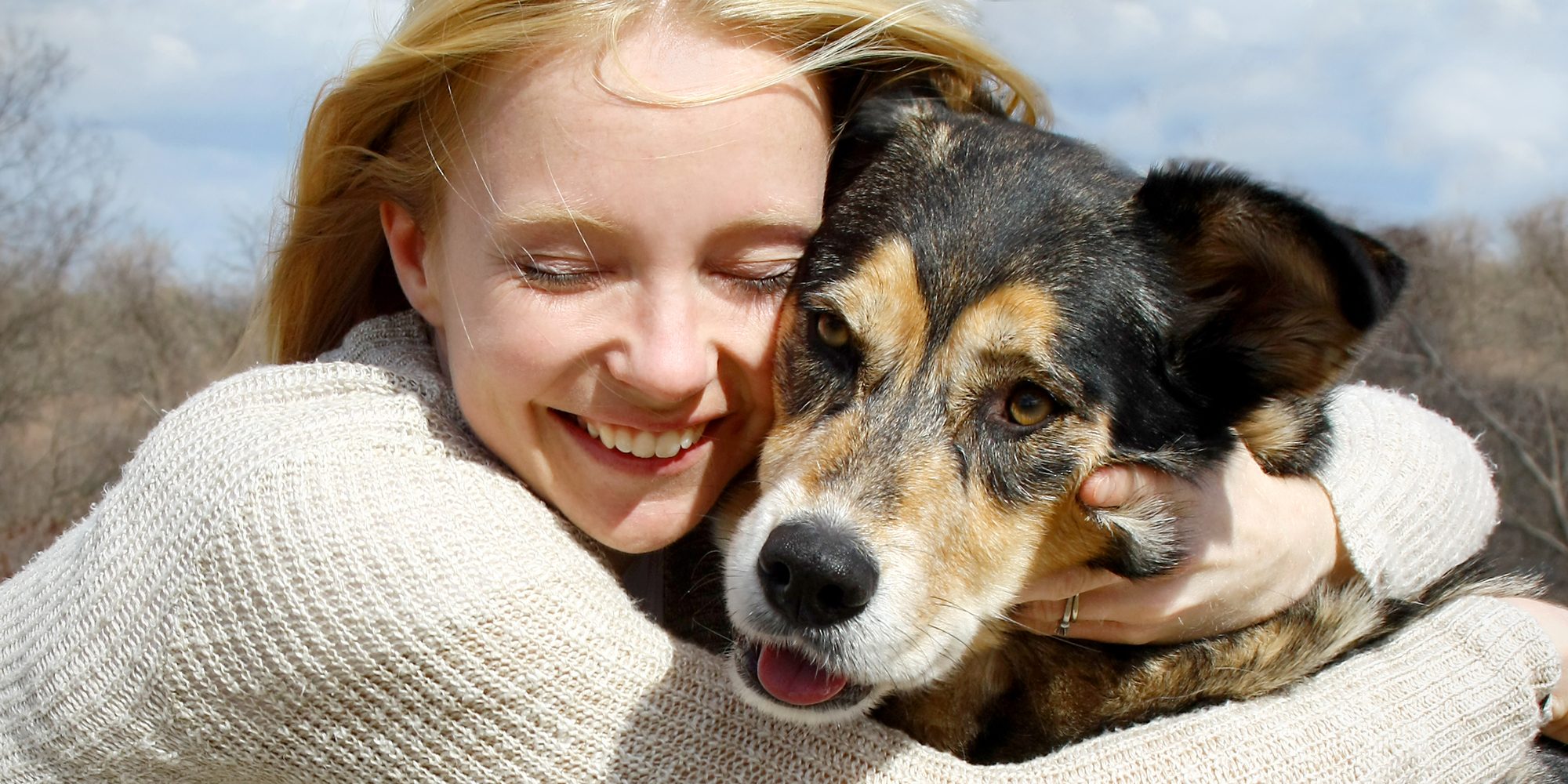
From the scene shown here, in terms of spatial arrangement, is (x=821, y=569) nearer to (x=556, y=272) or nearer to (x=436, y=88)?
(x=556, y=272)

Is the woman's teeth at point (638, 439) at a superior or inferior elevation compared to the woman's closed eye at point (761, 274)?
inferior

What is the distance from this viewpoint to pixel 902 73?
326cm

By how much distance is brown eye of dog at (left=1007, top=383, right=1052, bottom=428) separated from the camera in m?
2.65

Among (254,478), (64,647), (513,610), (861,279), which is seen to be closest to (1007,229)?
(861,279)

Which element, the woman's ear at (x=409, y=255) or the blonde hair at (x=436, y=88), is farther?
the woman's ear at (x=409, y=255)

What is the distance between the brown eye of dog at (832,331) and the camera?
9.07ft

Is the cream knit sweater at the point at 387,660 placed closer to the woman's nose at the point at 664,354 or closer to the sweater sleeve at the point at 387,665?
the sweater sleeve at the point at 387,665

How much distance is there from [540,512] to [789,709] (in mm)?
738

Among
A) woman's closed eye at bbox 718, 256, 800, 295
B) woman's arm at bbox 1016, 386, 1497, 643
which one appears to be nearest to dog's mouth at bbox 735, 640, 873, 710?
woman's arm at bbox 1016, 386, 1497, 643

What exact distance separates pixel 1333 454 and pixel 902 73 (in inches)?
64.6

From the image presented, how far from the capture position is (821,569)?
7.59 feet

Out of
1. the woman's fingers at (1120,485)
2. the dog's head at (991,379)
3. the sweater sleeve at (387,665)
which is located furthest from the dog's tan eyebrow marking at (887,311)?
the sweater sleeve at (387,665)

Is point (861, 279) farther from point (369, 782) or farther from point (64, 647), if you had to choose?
point (64, 647)

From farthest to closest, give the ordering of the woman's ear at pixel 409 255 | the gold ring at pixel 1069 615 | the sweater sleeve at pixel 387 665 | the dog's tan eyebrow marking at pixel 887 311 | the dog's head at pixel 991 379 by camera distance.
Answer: the woman's ear at pixel 409 255 → the gold ring at pixel 1069 615 → the dog's tan eyebrow marking at pixel 887 311 → the dog's head at pixel 991 379 → the sweater sleeve at pixel 387 665
